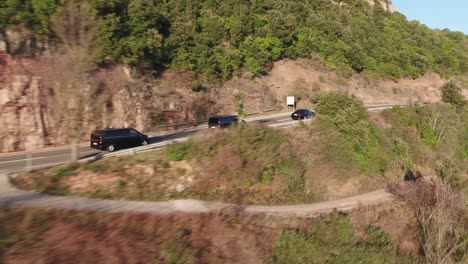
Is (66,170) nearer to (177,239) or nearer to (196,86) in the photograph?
(177,239)

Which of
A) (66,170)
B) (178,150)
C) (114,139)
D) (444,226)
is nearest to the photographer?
(444,226)

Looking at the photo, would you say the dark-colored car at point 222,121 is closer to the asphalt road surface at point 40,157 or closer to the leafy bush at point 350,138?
the asphalt road surface at point 40,157

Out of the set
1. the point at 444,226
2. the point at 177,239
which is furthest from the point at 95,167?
the point at 444,226

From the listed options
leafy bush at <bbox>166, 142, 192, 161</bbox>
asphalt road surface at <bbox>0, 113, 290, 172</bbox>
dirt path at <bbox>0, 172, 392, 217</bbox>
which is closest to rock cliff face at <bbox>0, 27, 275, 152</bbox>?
asphalt road surface at <bbox>0, 113, 290, 172</bbox>

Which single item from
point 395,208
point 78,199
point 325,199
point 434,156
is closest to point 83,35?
point 78,199

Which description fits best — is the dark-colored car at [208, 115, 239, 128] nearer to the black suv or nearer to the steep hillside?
the steep hillside

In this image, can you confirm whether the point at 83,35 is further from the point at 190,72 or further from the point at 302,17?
the point at 302,17
